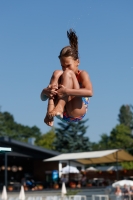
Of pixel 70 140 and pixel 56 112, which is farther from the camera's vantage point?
pixel 70 140

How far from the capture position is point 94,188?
2686cm

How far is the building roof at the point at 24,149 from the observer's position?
28100 millimetres

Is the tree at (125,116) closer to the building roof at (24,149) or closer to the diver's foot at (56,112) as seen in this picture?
the building roof at (24,149)

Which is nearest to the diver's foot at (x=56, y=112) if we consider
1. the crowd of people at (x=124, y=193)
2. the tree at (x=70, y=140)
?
the crowd of people at (x=124, y=193)

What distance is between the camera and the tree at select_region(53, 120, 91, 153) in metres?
49.0

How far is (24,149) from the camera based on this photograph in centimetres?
2964

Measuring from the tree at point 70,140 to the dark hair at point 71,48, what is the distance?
44.1 m

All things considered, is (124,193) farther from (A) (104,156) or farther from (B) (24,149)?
(B) (24,149)

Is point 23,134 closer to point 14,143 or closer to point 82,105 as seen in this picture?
point 14,143

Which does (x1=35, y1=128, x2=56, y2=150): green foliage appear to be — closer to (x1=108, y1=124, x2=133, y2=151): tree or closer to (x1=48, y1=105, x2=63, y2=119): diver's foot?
(x1=108, y1=124, x2=133, y2=151): tree

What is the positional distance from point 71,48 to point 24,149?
25.4 m

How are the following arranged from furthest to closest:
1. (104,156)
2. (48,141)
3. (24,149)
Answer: (48,141), (24,149), (104,156)

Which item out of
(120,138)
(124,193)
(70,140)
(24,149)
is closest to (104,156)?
(24,149)

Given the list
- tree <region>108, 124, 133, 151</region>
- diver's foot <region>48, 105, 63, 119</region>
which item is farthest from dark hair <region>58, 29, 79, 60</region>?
tree <region>108, 124, 133, 151</region>
